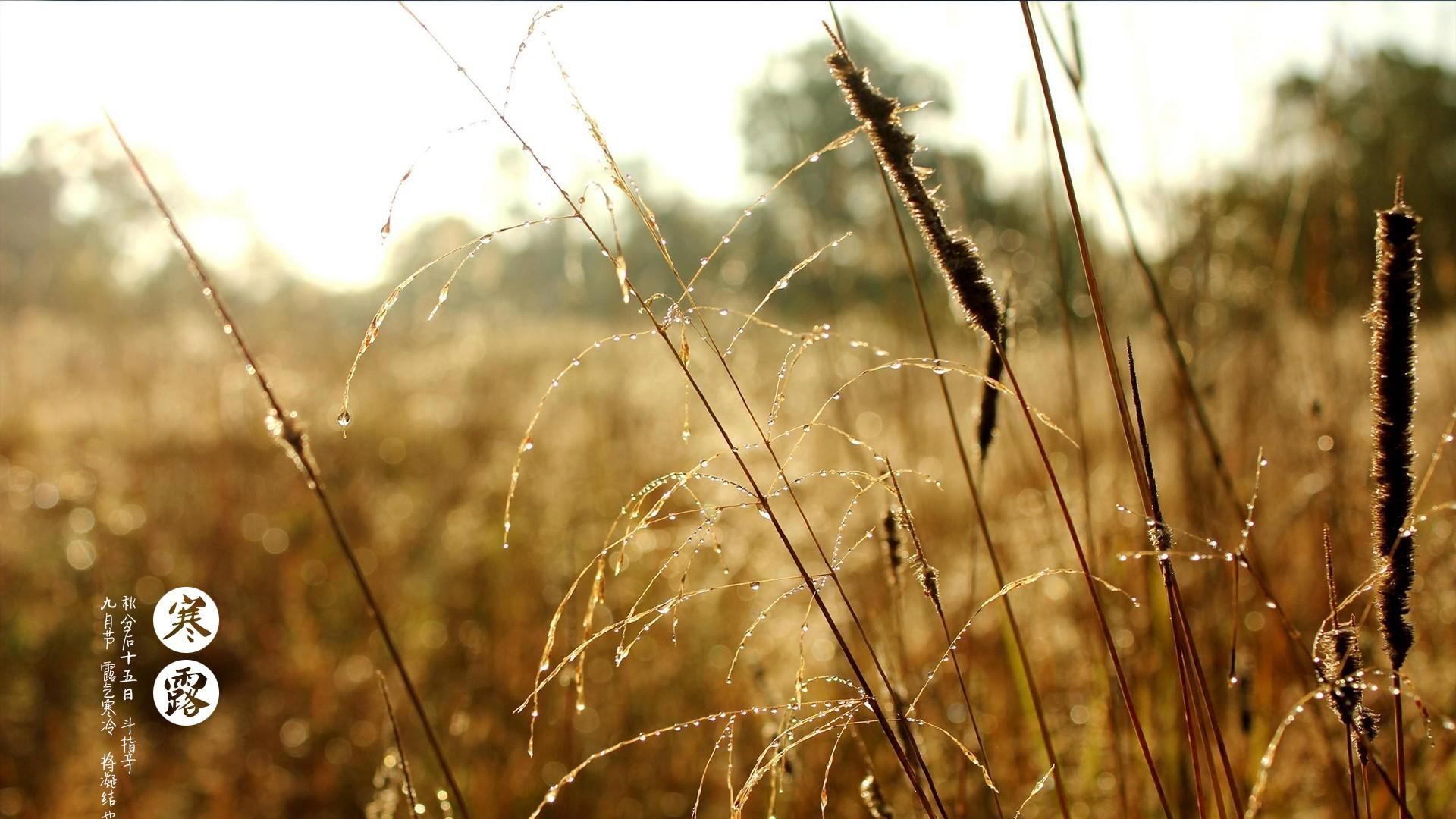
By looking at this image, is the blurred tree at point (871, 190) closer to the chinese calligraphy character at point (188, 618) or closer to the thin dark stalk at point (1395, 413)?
the thin dark stalk at point (1395, 413)

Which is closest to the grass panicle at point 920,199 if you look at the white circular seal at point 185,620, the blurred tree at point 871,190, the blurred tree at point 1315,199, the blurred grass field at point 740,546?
the blurred tree at point 871,190

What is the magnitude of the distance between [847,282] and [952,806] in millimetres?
1341

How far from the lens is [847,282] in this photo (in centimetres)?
219

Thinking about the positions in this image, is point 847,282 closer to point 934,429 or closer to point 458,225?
point 934,429

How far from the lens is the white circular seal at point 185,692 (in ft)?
6.73

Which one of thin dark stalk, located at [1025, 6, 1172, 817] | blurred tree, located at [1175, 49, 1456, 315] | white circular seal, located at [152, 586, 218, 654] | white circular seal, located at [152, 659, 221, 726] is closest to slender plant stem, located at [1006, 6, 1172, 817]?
thin dark stalk, located at [1025, 6, 1172, 817]

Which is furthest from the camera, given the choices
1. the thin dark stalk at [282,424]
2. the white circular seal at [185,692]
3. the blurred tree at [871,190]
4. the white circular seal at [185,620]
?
the white circular seal at [185,620]

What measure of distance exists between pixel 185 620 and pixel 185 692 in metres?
0.23

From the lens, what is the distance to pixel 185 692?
215 cm

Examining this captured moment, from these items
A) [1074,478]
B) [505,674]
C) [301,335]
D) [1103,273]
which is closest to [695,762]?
[505,674]

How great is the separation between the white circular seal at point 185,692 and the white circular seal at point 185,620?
0.05 meters

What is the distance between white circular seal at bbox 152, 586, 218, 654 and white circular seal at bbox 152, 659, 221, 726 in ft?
0.17

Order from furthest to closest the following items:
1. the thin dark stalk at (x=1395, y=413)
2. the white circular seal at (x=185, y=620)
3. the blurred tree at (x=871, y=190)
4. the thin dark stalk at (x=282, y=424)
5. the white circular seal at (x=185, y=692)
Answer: the white circular seal at (x=185, y=620) → the white circular seal at (x=185, y=692) → the blurred tree at (x=871, y=190) → the thin dark stalk at (x=282, y=424) → the thin dark stalk at (x=1395, y=413)

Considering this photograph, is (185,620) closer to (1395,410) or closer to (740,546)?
(740,546)
